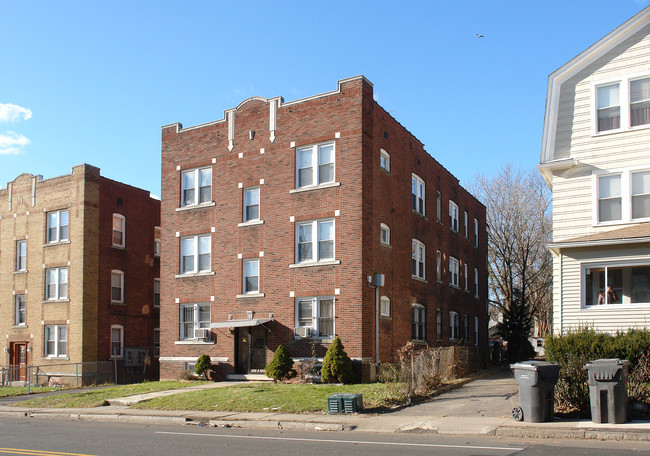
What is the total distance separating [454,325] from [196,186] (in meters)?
15.7

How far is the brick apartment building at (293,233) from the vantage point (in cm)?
2431

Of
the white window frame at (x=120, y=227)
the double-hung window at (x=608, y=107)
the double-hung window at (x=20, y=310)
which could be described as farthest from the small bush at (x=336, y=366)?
the double-hung window at (x=20, y=310)

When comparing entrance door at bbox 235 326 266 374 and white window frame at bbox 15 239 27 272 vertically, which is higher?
white window frame at bbox 15 239 27 272

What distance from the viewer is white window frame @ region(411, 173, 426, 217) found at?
29.7 metres

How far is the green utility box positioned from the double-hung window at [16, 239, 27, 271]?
24.9 meters

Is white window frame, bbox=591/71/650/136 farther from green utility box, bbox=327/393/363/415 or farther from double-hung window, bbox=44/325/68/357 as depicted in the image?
double-hung window, bbox=44/325/68/357

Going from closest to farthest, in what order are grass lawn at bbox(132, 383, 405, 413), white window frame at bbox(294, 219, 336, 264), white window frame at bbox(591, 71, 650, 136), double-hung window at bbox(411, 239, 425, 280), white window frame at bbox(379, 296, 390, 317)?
grass lawn at bbox(132, 383, 405, 413) < white window frame at bbox(591, 71, 650, 136) < white window frame at bbox(294, 219, 336, 264) < white window frame at bbox(379, 296, 390, 317) < double-hung window at bbox(411, 239, 425, 280)

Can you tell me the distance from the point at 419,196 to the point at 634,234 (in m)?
13.2

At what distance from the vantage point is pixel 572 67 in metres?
20.3

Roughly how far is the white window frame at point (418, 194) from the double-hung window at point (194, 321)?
33.4ft

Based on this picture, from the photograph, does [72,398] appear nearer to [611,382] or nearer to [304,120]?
[304,120]

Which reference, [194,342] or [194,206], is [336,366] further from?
[194,206]

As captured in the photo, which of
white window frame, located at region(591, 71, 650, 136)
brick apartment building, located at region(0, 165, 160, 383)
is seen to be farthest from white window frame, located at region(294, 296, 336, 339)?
brick apartment building, located at region(0, 165, 160, 383)

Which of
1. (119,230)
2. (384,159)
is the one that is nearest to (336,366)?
(384,159)
